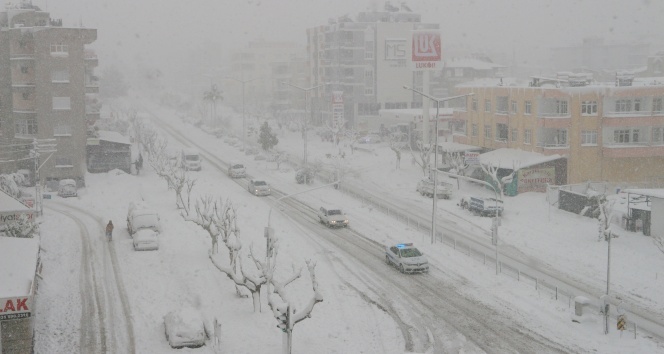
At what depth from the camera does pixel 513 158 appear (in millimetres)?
60344

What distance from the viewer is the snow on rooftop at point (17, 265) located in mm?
25312

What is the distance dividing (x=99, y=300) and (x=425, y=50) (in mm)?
48889

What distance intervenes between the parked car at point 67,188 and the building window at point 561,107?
39.3 metres

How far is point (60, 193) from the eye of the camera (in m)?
58.8

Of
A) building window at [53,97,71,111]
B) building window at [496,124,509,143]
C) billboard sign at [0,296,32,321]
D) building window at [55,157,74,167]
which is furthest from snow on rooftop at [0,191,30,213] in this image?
building window at [496,124,509,143]

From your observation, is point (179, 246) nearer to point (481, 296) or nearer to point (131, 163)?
point (481, 296)

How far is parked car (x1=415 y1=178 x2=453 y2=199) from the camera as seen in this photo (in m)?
56.7

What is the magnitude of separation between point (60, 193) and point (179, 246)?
22.0m

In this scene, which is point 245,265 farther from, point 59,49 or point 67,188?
point 59,49

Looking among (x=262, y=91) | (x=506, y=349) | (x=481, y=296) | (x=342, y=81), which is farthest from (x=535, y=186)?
(x=262, y=91)

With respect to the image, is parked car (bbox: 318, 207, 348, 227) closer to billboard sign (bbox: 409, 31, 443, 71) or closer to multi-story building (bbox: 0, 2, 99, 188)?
multi-story building (bbox: 0, 2, 99, 188)

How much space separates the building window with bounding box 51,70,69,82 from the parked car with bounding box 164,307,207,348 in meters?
41.9

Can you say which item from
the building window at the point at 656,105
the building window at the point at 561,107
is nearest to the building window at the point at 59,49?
the building window at the point at 561,107

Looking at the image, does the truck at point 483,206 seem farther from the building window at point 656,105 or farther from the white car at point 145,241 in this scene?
the white car at point 145,241
